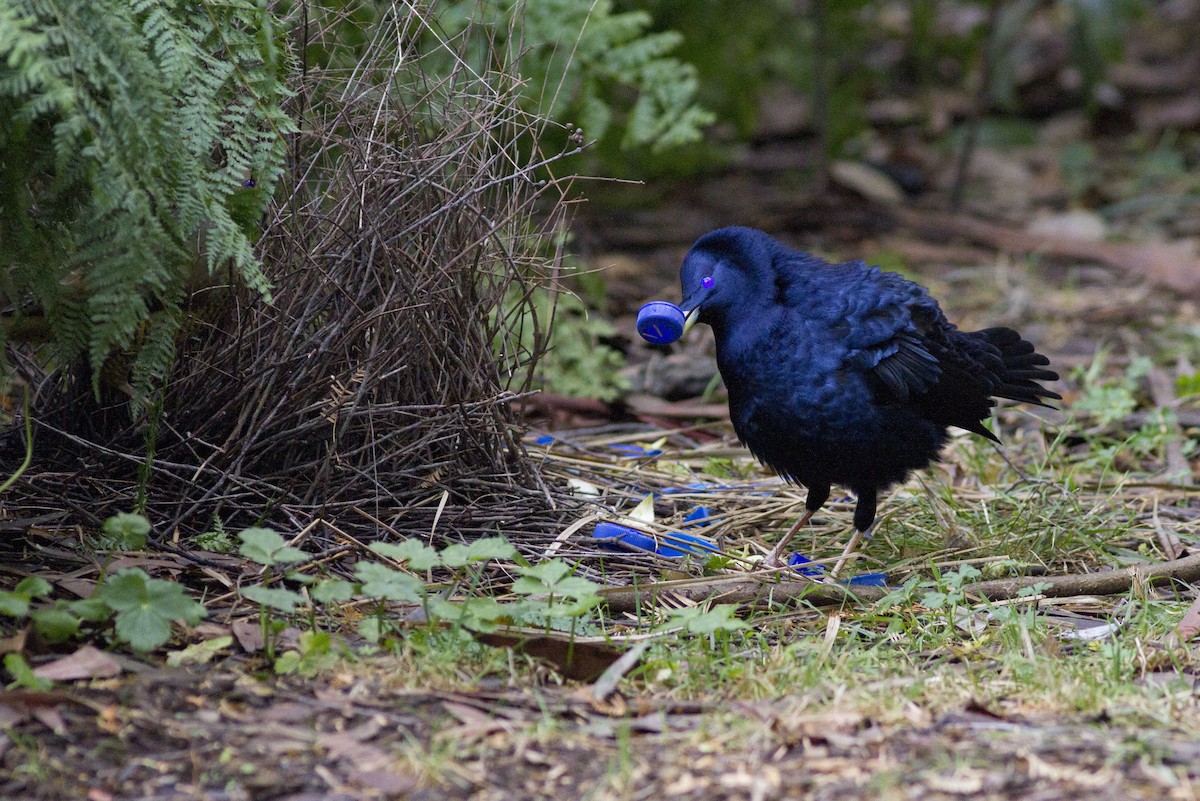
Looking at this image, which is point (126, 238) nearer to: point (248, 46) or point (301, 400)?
point (248, 46)

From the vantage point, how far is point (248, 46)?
2732 millimetres

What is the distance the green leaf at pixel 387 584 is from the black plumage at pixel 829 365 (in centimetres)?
117

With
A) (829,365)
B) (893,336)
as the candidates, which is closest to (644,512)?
(829,365)

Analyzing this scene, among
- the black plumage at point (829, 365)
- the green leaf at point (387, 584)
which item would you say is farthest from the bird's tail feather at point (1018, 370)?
the green leaf at point (387, 584)

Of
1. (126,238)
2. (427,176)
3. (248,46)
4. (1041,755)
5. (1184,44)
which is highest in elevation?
(1184,44)

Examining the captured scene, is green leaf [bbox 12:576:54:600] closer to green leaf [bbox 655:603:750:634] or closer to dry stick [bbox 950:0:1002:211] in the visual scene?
green leaf [bbox 655:603:750:634]

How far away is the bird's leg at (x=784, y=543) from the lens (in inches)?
132

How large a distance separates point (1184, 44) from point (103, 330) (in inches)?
360

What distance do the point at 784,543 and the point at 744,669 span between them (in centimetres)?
95

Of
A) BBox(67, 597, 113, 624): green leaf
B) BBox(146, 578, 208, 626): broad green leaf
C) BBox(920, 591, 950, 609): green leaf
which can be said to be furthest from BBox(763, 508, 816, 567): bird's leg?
BBox(67, 597, 113, 624): green leaf

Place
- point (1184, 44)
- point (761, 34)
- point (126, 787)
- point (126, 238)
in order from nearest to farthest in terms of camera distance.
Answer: point (126, 787), point (126, 238), point (761, 34), point (1184, 44)

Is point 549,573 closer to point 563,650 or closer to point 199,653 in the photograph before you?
point 563,650

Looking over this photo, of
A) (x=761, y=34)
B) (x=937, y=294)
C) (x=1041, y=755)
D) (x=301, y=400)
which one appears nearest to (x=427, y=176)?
(x=301, y=400)

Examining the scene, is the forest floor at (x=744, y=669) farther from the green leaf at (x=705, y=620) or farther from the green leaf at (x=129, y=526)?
the green leaf at (x=129, y=526)
